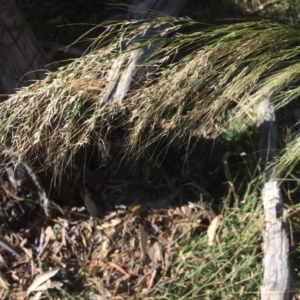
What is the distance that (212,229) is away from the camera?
3035 mm

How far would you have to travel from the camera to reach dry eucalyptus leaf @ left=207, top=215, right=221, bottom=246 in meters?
3.01

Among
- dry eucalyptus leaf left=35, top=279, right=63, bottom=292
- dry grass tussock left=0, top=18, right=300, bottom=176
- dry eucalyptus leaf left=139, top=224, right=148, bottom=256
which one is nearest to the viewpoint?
dry grass tussock left=0, top=18, right=300, bottom=176

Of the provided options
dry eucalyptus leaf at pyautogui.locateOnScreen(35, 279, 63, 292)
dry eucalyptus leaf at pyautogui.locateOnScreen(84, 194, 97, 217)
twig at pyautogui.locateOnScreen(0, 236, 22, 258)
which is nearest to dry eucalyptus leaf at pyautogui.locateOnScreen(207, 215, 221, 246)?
dry eucalyptus leaf at pyautogui.locateOnScreen(84, 194, 97, 217)

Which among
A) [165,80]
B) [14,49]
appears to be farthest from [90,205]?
[165,80]

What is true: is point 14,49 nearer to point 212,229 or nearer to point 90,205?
point 90,205

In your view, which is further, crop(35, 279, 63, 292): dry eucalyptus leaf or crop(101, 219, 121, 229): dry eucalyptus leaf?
crop(101, 219, 121, 229): dry eucalyptus leaf

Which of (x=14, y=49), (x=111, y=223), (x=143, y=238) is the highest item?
(x=14, y=49)

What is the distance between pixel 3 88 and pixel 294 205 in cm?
134

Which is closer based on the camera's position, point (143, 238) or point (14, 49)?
point (14, 49)

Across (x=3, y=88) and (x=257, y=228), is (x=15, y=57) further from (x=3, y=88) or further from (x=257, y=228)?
(x=257, y=228)

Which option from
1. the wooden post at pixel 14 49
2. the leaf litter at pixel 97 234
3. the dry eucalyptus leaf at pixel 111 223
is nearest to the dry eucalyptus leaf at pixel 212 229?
A: the leaf litter at pixel 97 234

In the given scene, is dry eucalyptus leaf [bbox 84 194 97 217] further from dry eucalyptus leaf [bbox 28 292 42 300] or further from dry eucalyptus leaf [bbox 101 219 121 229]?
dry eucalyptus leaf [bbox 28 292 42 300]

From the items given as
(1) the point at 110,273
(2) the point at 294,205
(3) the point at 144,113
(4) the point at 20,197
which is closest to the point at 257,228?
(2) the point at 294,205

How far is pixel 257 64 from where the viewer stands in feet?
6.46
